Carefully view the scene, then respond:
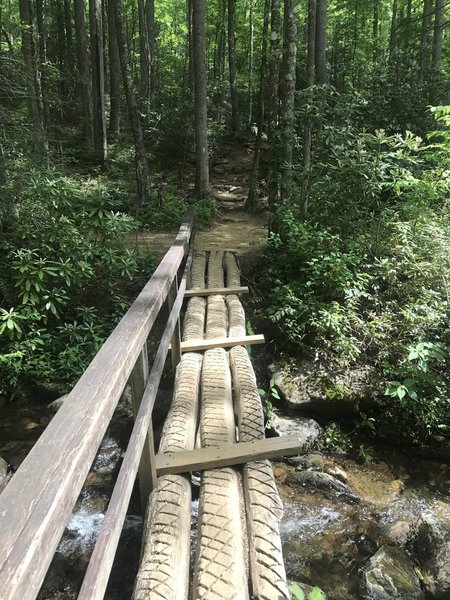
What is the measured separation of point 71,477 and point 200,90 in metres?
13.0

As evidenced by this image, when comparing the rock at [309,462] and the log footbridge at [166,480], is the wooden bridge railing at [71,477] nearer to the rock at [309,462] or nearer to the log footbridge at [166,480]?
the log footbridge at [166,480]

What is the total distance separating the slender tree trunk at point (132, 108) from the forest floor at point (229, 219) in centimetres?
208

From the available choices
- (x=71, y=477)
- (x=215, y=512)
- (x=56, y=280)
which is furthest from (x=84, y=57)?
(x=71, y=477)

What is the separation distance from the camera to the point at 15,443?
5.43 metres

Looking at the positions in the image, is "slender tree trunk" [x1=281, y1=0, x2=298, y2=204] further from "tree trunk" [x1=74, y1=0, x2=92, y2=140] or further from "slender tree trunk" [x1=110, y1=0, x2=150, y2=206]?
"tree trunk" [x1=74, y1=0, x2=92, y2=140]

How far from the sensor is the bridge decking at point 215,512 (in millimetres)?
2186

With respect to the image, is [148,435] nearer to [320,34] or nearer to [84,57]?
[320,34]

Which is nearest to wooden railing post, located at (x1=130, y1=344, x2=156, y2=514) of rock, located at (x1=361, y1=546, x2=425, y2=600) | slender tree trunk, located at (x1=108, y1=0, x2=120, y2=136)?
rock, located at (x1=361, y1=546, x2=425, y2=600)

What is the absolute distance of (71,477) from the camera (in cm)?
128

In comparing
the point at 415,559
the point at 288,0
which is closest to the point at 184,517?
the point at 415,559

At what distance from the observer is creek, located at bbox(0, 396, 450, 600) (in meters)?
3.53

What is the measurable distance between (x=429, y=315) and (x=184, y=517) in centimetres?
436

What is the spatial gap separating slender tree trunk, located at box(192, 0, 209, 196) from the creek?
30.8ft

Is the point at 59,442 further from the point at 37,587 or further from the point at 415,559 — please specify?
the point at 415,559
